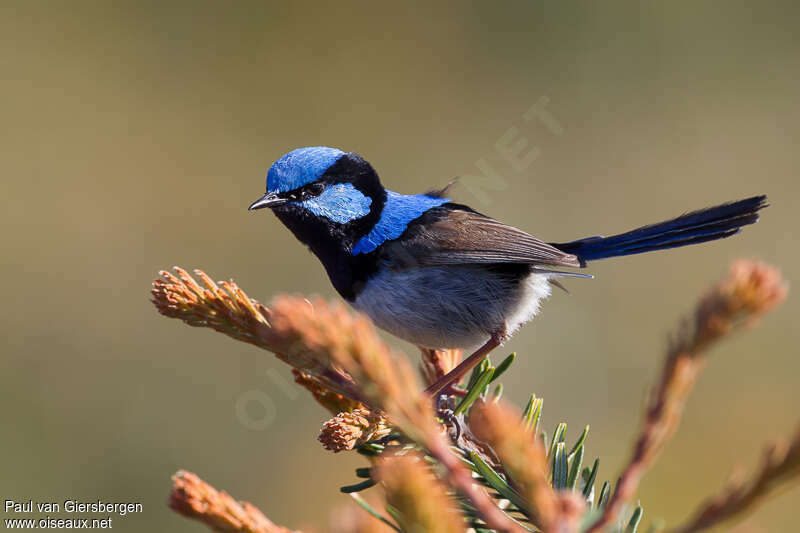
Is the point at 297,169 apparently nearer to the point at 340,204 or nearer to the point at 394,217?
the point at 340,204

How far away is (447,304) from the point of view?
10.0 feet

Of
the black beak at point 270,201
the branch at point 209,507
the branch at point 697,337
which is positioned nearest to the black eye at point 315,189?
the black beak at point 270,201

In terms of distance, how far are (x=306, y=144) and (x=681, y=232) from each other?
3.41 m

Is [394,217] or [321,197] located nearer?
[321,197]

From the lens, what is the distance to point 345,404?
1904 mm

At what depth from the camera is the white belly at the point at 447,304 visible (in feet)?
9.79

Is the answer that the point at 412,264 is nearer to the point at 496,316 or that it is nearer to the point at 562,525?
the point at 496,316

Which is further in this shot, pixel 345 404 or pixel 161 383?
pixel 161 383

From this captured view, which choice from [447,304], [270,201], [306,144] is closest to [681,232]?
[447,304]

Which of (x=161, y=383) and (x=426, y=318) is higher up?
(x=161, y=383)

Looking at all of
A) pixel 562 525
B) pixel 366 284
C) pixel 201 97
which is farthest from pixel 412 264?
pixel 201 97

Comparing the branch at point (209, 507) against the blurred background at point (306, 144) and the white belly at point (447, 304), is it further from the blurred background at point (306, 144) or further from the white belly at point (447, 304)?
the blurred background at point (306, 144)

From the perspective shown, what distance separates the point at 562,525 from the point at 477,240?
2301 millimetres

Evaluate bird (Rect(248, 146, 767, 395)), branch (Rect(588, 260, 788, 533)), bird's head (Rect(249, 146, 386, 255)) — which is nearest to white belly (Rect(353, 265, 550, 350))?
bird (Rect(248, 146, 767, 395))
